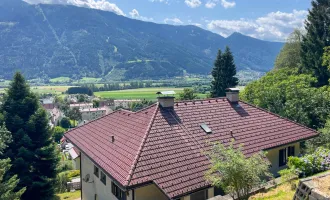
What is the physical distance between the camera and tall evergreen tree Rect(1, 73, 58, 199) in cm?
1994

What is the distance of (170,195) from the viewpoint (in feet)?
31.3

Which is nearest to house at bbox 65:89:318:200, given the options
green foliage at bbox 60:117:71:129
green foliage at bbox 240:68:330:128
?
green foliage at bbox 240:68:330:128

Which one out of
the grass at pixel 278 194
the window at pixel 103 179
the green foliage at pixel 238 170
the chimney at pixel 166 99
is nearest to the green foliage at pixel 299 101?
the chimney at pixel 166 99

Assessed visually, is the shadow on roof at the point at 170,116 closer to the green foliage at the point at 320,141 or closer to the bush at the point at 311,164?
the bush at the point at 311,164

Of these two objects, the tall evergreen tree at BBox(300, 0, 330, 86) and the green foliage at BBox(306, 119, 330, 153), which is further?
the tall evergreen tree at BBox(300, 0, 330, 86)

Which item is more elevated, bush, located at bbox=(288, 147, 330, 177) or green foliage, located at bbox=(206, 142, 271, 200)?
green foliage, located at bbox=(206, 142, 271, 200)

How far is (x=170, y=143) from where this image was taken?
12.3 m

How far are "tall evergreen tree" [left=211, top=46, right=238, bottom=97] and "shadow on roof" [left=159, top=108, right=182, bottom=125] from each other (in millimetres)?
29059

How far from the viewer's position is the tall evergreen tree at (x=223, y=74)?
43.1m

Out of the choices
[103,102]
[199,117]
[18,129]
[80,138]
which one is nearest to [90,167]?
[80,138]

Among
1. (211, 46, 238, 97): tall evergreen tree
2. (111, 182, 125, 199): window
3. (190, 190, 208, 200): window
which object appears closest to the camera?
(190, 190, 208, 200): window

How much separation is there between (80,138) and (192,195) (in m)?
8.58

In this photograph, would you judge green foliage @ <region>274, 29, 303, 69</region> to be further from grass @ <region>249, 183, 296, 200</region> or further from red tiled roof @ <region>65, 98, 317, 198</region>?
grass @ <region>249, 183, 296, 200</region>

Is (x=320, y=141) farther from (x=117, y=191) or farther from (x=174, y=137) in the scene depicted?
(x=117, y=191)
